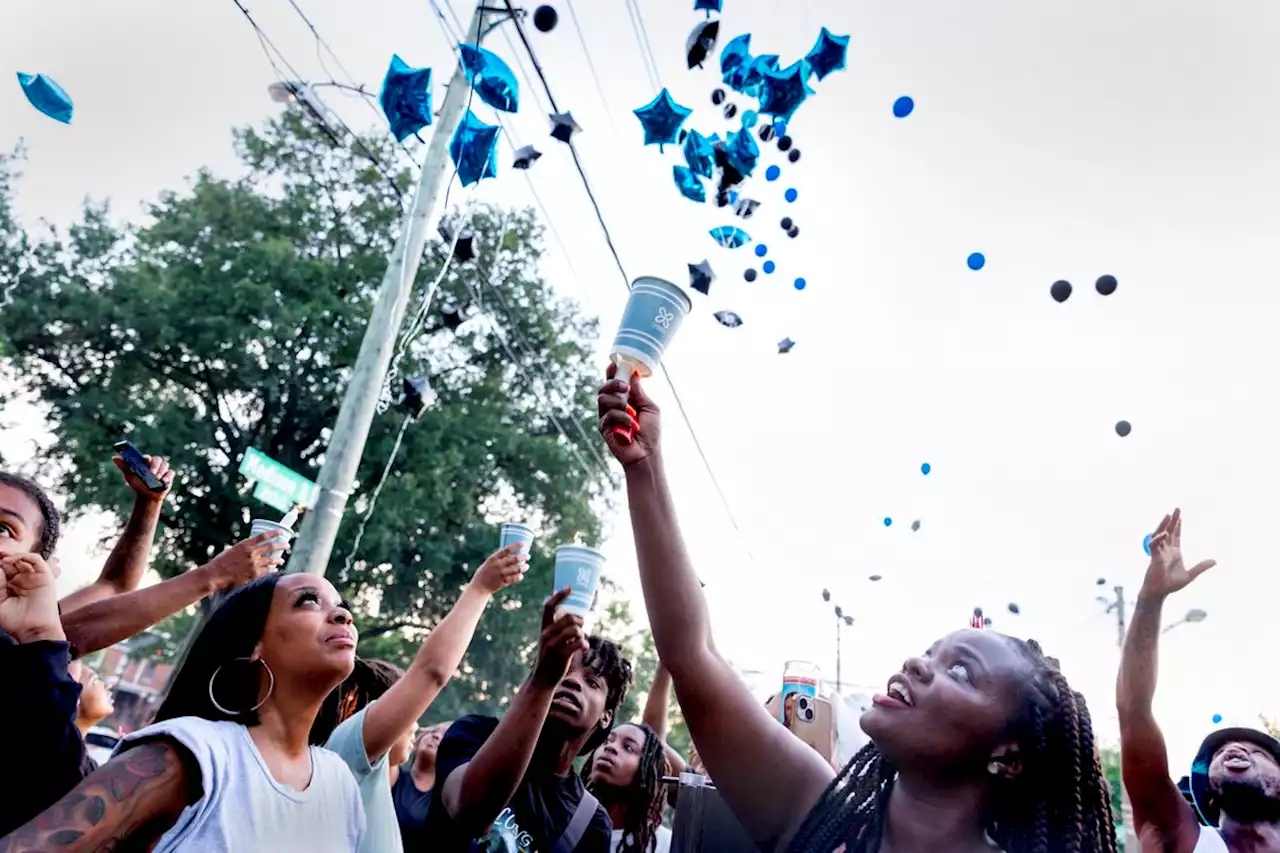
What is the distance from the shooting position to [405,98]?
593cm

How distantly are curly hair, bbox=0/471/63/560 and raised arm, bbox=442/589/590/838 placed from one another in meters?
1.34

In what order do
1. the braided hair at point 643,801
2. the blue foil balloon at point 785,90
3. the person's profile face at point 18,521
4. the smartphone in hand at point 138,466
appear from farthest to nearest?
1. the blue foil balloon at point 785,90
2. the braided hair at point 643,801
3. the smartphone in hand at point 138,466
4. the person's profile face at point 18,521

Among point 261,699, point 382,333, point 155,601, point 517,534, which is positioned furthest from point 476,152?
point 261,699

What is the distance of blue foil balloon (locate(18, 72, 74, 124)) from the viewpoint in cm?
444

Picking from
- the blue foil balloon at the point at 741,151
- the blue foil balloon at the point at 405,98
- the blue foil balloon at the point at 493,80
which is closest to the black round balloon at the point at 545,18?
the blue foil balloon at the point at 493,80

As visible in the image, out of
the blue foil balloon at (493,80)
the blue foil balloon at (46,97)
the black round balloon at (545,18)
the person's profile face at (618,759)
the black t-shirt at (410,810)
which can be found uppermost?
the black round balloon at (545,18)

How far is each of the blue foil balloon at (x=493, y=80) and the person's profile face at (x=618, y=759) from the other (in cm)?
445

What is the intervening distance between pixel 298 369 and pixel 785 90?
40.5 ft

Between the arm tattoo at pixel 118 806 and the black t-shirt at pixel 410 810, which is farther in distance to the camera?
the black t-shirt at pixel 410 810

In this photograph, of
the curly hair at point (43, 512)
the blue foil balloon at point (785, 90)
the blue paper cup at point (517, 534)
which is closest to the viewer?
the curly hair at point (43, 512)

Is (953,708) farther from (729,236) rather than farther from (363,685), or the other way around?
(729,236)

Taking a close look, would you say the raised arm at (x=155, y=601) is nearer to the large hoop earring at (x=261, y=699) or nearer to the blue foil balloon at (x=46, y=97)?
the large hoop earring at (x=261, y=699)

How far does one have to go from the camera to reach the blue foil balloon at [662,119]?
225 inches

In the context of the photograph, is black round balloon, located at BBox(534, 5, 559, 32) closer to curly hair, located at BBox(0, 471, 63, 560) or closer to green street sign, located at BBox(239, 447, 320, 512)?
green street sign, located at BBox(239, 447, 320, 512)
